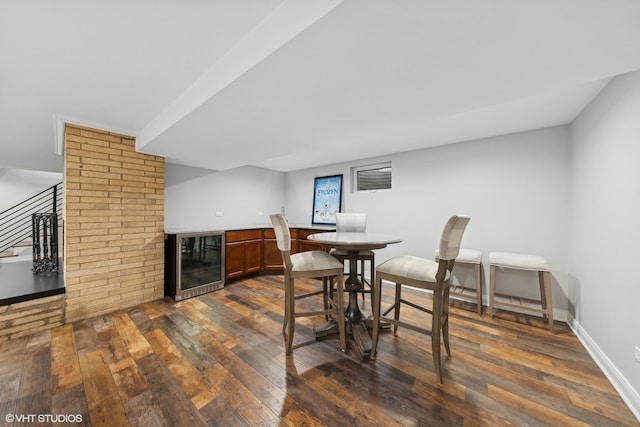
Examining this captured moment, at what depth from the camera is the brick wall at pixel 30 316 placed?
7.20 ft

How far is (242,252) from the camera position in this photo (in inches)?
161

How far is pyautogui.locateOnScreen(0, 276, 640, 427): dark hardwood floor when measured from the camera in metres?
1.38

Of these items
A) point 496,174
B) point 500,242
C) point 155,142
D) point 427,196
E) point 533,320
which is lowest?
point 533,320

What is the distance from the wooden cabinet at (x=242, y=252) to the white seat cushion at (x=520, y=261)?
363cm

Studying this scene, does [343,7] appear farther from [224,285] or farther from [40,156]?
[40,156]

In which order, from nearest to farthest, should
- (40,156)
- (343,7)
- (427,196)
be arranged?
(343,7) < (427,196) < (40,156)

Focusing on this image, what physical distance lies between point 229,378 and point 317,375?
2.12 feet

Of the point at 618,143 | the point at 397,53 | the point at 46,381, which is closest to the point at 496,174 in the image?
the point at 618,143

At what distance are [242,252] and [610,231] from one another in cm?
433

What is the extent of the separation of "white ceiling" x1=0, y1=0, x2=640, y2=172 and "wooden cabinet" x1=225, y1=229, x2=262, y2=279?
6.37ft

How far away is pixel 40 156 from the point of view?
399cm

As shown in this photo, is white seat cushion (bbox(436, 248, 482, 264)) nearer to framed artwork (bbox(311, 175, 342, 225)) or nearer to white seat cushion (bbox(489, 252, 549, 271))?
white seat cushion (bbox(489, 252, 549, 271))
